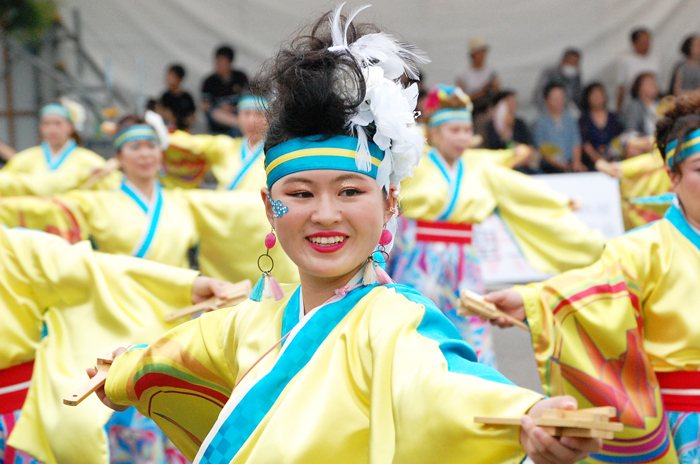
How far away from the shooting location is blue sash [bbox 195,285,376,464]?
153 centimetres

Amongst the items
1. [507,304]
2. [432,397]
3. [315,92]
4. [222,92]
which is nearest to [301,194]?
[315,92]

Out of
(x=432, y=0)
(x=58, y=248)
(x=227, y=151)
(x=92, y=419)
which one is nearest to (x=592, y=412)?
(x=92, y=419)

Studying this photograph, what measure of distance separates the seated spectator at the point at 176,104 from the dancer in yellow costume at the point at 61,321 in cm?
434

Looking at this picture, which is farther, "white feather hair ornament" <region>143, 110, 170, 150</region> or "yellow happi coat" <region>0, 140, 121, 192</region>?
"yellow happi coat" <region>0, 140, 121, 192</region>

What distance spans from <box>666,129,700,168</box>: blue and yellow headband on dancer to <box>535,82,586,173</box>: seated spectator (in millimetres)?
4242

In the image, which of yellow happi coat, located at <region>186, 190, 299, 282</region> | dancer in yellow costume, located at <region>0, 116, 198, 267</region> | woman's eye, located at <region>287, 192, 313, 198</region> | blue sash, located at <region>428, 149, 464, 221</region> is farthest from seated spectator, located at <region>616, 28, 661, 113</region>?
woman's eye, located at <region>287, 192, 313, 198</region>

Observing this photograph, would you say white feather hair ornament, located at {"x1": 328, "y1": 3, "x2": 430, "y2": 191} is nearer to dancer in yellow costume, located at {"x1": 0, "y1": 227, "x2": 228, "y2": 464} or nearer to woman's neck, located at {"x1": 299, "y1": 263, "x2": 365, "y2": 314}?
woman's neck, located at {"x1": 299, "y1": 263, "x2": 365, "y2": 314}

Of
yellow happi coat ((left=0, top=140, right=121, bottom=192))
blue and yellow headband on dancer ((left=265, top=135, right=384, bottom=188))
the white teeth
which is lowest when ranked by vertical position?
the white teeth

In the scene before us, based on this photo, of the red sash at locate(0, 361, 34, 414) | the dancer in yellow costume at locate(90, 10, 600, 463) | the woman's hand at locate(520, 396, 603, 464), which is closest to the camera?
the woman's hand at locate(520, 396, 603, 464)

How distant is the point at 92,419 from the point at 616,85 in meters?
6.15

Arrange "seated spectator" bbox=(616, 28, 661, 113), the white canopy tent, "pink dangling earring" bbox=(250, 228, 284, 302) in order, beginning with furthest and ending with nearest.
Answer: the white canopy tent < "seated spectator" bbox=(616, 28, 661, 113) < "pink dangling earring" bbox=(250, 228, 284, 302)

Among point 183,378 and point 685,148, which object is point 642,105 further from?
point 183,378

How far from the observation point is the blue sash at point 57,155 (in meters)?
6.32

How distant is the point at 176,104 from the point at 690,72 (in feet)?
14.8
